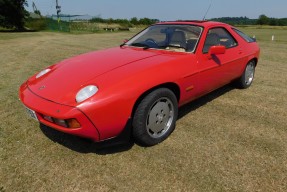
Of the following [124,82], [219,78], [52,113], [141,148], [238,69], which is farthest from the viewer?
[238,69]

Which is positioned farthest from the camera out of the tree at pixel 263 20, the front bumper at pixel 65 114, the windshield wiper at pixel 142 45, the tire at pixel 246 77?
the tree at pixel 263 20

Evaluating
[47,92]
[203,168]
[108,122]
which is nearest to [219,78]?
[203,168]

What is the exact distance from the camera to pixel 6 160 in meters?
2.88

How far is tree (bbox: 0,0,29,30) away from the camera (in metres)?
32.1

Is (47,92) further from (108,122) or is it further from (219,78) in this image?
(219,78)

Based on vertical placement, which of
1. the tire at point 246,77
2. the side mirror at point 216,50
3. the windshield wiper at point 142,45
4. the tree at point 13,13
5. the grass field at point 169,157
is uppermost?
the side mirror at point 216,50

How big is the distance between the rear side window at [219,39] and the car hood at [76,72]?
85 centimetres

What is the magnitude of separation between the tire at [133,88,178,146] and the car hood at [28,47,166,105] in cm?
55

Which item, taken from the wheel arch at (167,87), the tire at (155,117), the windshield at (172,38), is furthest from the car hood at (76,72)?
the tire at (155,117)

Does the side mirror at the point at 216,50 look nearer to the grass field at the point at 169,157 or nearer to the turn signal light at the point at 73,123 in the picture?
the grass field at the point at 169,157

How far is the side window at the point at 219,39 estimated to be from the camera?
3904 mm

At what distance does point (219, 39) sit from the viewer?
4262 mm

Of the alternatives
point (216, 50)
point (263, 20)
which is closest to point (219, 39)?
point (216, 50)

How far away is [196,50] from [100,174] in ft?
6.82
